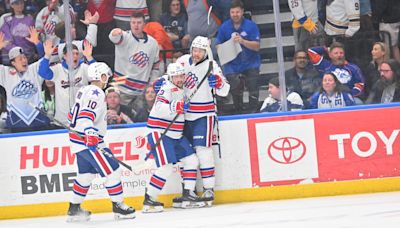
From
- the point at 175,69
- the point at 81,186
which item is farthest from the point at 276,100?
the point at 81,186

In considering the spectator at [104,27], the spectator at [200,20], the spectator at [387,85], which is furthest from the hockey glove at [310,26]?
the spectator at [104,27]

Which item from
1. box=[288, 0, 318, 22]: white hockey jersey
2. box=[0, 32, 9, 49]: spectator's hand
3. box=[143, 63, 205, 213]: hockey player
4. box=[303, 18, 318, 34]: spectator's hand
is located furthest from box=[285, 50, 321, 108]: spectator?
box=[0, 32, 9, 49]: spectator's hand

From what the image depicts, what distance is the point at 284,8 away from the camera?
30.1 ft

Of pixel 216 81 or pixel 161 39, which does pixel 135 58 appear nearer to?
pixel 161 39

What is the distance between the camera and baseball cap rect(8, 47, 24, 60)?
31.7ft

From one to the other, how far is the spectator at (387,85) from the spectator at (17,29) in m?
3.05

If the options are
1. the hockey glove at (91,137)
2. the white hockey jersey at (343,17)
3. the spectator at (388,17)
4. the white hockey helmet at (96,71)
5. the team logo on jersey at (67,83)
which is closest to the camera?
the hockey glove at (91,137)

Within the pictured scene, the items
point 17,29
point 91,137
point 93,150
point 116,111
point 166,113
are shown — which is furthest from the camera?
point 17,29

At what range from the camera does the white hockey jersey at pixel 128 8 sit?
9.57 metres

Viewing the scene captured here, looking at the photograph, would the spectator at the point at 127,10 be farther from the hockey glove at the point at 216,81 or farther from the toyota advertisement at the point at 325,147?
the toyota advertisement at the point at 325,147

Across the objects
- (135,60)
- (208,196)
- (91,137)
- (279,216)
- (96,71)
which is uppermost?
(135,60)

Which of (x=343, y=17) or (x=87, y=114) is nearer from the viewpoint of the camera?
(x=87, y=114)

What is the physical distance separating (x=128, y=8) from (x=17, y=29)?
1.07 metres

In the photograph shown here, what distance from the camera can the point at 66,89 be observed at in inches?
370
